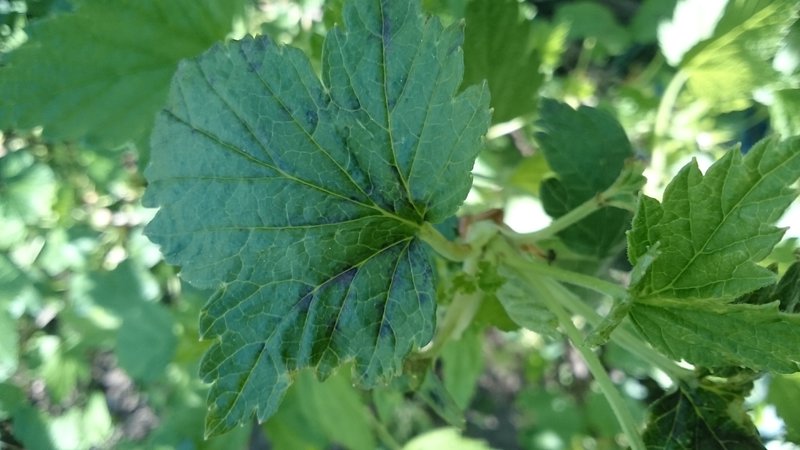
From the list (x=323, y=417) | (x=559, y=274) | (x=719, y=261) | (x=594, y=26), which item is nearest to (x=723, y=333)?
(x=719, y=261)

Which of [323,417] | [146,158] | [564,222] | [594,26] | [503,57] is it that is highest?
[594,26]

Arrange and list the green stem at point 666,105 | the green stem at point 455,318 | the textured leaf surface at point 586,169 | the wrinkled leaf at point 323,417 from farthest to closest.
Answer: the wrinkled leaf at point 323,417
the green stem at point 666,105
the textured leaf surface at point 586,169
the green stem at point 455,318

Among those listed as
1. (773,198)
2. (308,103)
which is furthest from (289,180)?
(773,198)

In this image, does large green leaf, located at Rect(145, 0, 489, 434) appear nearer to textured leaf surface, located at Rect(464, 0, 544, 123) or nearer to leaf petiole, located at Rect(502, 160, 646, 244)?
leaf petiole, located at Rect(502, 160, 646, 244)

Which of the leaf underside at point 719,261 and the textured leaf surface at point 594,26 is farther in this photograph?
the textured leaf surface at point 594,26

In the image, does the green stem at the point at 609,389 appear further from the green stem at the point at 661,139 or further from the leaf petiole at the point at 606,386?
the green stem at the point at 661,139

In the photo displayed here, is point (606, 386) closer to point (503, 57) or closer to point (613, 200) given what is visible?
point (613, 200)

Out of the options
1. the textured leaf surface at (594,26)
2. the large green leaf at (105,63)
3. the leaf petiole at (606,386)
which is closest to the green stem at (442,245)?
the leaf petiole at (606,386)
